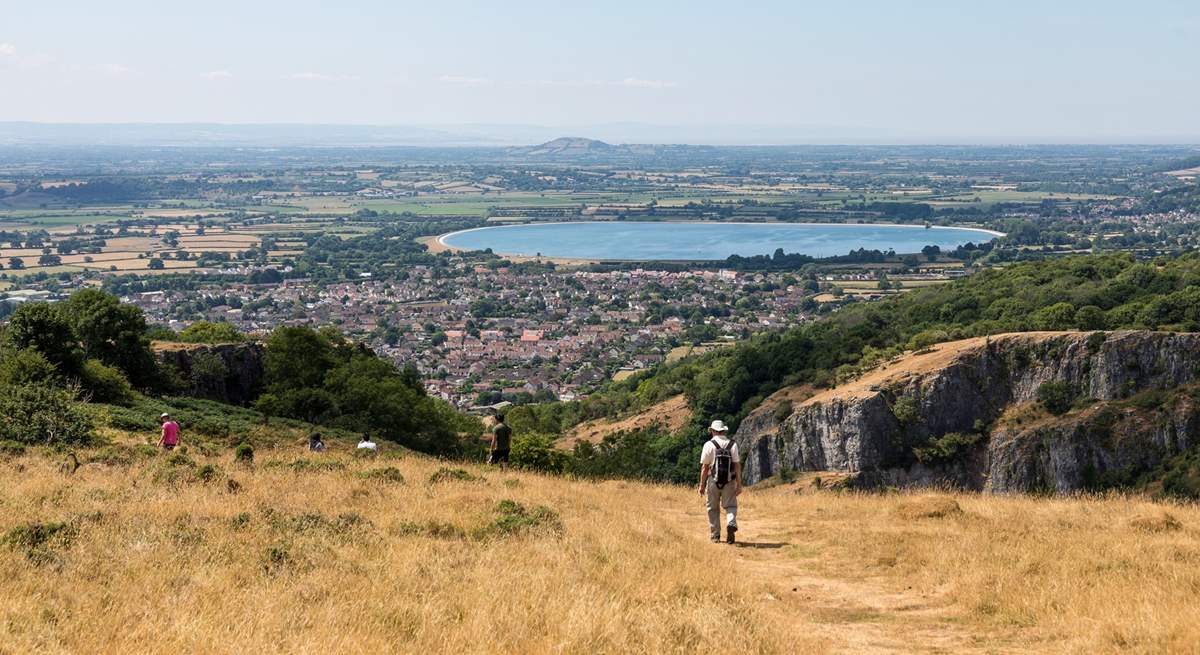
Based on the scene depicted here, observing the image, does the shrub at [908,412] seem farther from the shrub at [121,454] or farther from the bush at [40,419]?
the bush at [40,419]

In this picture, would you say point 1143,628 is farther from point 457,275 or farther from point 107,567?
point 457,275

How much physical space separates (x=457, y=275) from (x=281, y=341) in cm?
10170

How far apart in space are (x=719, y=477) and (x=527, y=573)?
3.98 meters

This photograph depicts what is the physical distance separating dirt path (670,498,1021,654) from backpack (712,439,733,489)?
2.70ft

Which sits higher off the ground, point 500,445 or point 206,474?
point 206,474

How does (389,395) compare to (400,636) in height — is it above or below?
below

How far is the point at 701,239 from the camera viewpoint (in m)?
179

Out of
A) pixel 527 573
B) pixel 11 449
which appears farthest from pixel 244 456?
pixel 527 573

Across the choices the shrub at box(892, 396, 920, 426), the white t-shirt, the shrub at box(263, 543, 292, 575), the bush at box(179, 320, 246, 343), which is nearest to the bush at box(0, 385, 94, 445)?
the shrub at box(263, 543, 292, 575)

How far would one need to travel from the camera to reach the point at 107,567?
8.18m

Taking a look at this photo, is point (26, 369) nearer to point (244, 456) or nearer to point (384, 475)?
point (244, 456)

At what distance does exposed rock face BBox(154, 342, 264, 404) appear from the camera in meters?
30.8

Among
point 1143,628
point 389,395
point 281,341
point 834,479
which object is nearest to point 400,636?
point 1143,628

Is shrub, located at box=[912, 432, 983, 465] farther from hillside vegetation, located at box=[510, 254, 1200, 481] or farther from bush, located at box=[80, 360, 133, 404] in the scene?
bush, located at box=[80, 360, 133, 404]
